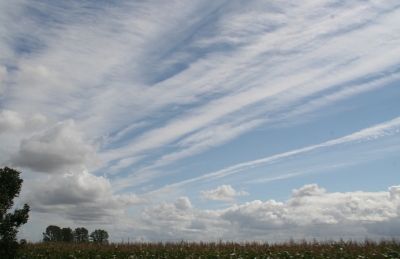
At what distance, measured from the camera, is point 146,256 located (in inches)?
1305

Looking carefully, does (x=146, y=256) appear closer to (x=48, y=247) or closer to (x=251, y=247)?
(x=251, y=247)

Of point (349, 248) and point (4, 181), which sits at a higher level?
point (4, 181)

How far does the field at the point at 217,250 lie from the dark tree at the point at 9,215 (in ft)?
10.9

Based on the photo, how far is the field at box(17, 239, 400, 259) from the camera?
24.7 m

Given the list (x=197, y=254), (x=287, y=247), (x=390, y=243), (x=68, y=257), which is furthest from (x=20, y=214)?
(x=390, y=243)

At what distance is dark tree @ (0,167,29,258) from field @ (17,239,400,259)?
10.9ft

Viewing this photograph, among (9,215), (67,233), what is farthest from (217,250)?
(67,233)

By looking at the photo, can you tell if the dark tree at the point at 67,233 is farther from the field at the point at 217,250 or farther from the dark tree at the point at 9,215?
the dark tree at the point at 9,215

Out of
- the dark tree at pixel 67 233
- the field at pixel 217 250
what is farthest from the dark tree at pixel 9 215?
the dark tree at pixel 67 233

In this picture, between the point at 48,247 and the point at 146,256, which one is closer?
the point at 146,256

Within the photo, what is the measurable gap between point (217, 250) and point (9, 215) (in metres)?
21.9

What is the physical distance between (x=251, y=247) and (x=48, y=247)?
26.3m

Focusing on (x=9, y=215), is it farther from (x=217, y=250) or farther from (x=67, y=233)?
(x=67, y=233)

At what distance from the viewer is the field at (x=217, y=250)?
24.7m
